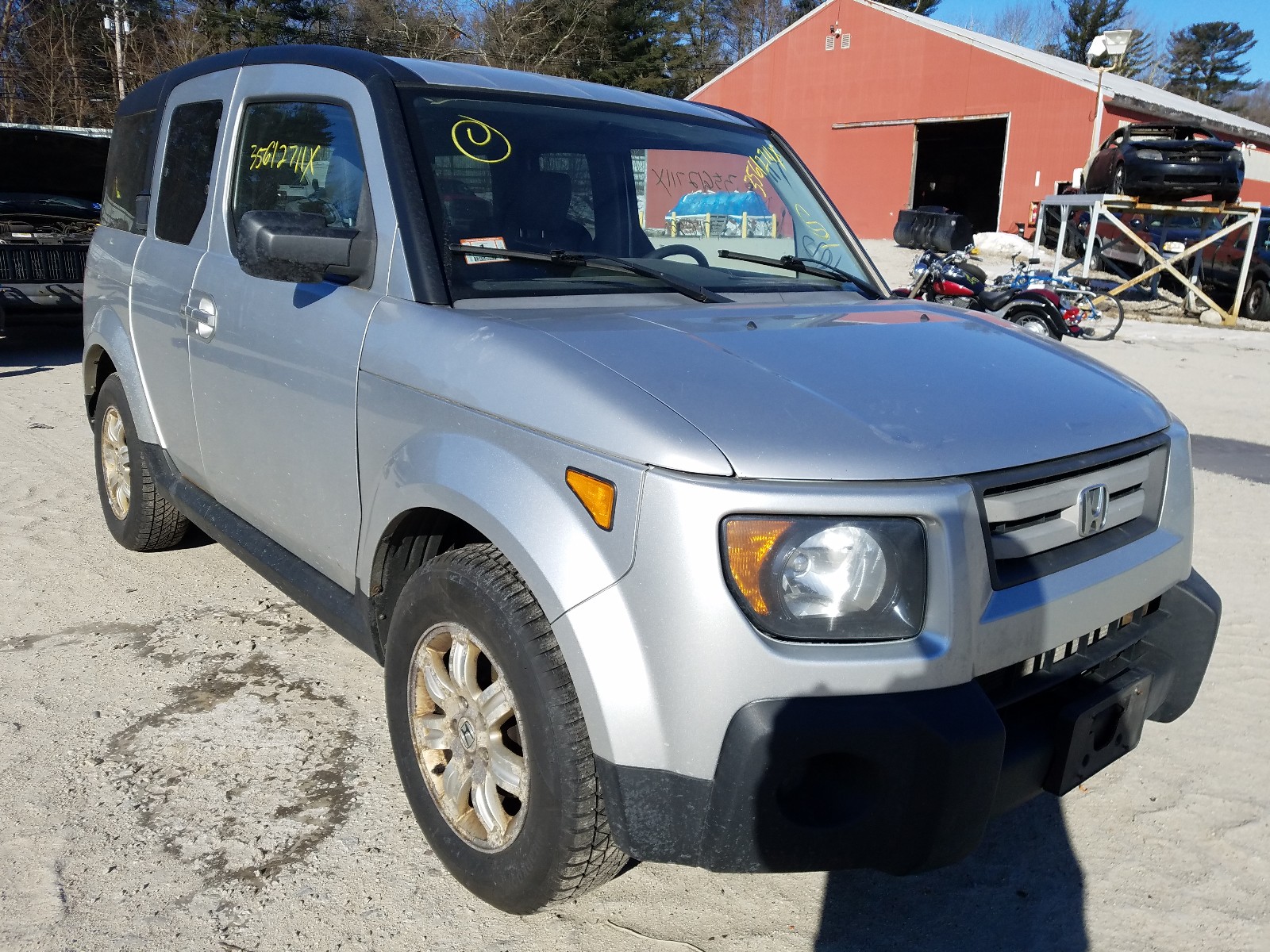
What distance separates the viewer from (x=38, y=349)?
11.1m

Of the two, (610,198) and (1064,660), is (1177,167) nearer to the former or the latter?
(610,198)

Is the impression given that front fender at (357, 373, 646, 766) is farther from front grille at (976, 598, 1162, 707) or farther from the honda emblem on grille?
the honda emblem on grille

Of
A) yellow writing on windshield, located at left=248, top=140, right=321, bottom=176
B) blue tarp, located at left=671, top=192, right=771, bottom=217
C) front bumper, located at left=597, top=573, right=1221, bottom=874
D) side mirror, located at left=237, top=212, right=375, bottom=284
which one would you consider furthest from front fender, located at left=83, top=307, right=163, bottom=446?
front bumper, located at left=597, top=573, right=1221, bottom=874

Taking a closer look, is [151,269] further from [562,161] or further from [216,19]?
[216,19]

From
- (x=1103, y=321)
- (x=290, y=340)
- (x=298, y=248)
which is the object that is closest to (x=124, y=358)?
(x=290, y=340)

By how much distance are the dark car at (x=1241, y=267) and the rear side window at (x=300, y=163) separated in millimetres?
16865

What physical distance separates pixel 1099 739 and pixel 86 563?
4.24 metres

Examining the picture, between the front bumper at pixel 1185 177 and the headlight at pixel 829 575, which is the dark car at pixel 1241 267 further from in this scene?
the headlight at pixel 829 575

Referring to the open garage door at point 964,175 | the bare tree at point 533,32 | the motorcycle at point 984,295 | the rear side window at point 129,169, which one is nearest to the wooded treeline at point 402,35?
the bare tree at point 533,32

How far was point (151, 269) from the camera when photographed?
12.6 feet

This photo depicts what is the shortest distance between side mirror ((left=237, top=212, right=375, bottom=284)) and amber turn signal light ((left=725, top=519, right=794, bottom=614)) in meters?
1.39

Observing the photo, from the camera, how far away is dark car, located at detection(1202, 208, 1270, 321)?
636 inches

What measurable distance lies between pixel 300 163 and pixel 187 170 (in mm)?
933

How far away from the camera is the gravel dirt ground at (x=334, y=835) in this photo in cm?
238
